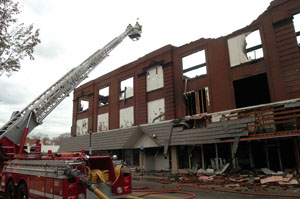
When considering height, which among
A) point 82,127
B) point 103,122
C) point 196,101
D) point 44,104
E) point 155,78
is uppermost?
point 155,78

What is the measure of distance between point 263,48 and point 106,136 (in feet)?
53.8

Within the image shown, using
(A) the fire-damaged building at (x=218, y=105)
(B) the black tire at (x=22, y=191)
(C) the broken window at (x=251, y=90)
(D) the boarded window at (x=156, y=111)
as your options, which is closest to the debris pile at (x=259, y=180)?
(A) the fire-damaged building at (x=218, y=105)

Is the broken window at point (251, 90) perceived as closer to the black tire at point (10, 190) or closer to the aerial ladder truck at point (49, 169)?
the aerial ladder truck at point (49, 169)

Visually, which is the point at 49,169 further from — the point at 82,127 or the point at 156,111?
the point at 82,127

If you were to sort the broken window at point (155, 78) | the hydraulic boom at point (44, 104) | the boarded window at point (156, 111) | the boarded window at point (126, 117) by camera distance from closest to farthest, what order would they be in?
the hydraulic boom at point (44, 104) < the boarded window at point (156, 111) < the broken window at point (155, 78) < the boarded window at point (126, 117)

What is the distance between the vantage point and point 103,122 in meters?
28.0

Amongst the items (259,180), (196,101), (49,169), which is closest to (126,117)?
(196,101)

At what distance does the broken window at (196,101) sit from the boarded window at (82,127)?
1617 cm

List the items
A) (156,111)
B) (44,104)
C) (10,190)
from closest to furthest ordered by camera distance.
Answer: (10,190) → (44,104) → (156,111)

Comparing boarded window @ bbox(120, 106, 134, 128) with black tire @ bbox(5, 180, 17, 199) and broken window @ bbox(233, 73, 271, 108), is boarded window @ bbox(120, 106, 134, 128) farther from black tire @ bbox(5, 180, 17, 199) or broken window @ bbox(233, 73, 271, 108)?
black tire @ bbox(5, 180, 17, 199)

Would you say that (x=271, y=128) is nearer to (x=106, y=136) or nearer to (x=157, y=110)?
(x=157, y=110)

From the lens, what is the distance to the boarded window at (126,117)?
80.6ft

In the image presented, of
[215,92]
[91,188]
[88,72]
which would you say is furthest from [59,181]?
[215,92]

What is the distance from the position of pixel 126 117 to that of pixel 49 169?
19.0 meters
